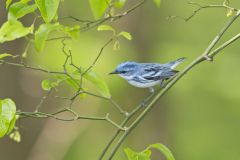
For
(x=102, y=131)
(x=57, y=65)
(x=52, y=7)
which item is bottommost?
(x=102, y=131)

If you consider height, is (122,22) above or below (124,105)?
above

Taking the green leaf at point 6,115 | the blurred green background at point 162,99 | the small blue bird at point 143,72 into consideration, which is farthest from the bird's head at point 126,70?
the blurred green background at point 162,99

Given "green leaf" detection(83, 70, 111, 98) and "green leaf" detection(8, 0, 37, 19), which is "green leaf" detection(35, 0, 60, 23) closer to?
"green leaf" detection(8, 0, 37, 19)

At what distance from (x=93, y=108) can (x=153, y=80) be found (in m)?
6.29

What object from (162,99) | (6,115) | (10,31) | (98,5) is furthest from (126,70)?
(162,99)

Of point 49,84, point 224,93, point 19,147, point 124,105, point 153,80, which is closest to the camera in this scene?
point 49,84

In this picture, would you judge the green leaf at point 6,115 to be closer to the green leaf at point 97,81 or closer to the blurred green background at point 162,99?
the green leaf at point 97,81

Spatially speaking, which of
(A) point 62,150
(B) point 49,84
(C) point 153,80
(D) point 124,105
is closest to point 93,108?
(D) point 124,105

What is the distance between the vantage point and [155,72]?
3375 mm

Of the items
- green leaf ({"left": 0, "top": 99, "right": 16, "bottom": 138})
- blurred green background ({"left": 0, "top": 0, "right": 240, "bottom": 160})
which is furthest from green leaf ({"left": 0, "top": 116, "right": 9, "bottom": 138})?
blurred green background ({"left": 0, "top": 0, "right": 240, "bottom": 160})

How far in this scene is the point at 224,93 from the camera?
9906 mm

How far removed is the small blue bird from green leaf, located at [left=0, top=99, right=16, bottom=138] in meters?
1.27

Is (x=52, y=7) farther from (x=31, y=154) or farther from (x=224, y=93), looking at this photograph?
(x=224, y=93)

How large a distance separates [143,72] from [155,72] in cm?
12
